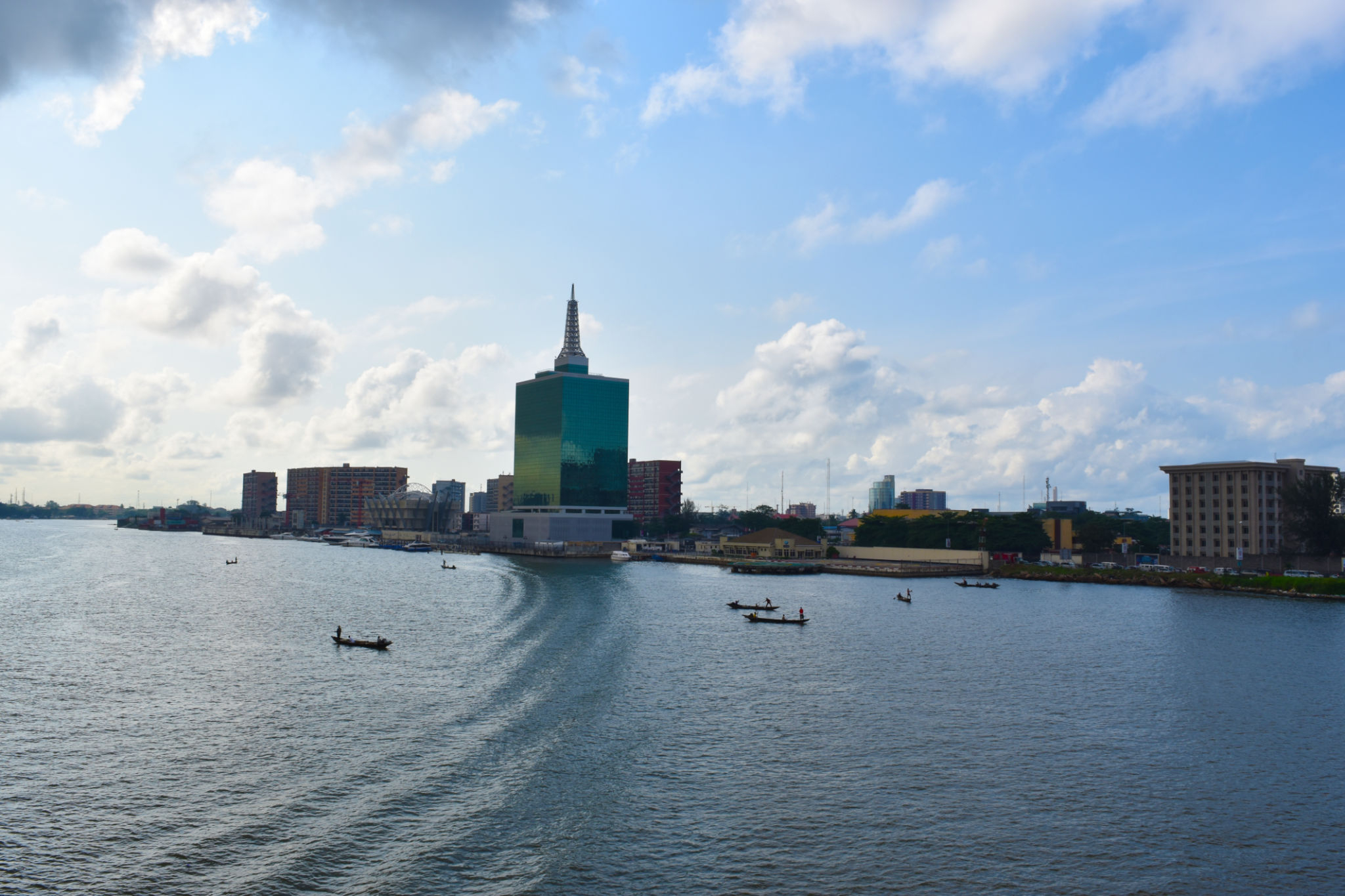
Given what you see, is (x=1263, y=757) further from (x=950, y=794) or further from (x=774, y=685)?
(x=774, y=685)

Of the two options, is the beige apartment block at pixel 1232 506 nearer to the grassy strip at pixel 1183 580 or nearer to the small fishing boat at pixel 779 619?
the grassy strip at pixel 1183 580

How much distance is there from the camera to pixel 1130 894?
30938mm

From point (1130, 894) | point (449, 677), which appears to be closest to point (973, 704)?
point (1130, 894)

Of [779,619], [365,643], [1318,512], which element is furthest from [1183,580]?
[365,643]

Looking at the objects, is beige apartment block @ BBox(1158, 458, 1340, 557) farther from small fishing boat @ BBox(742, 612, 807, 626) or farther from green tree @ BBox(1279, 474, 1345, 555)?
small fishing boat @ BBox(742, 612, 807, 626)

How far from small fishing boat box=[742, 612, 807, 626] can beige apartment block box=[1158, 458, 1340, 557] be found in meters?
123

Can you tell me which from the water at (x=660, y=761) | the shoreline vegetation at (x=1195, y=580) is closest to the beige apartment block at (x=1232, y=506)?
the shoreline vegetation at (x=1195, y=580)

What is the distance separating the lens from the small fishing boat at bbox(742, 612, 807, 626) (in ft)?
318

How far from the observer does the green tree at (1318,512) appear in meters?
161

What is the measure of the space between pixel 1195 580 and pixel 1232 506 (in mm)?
40482

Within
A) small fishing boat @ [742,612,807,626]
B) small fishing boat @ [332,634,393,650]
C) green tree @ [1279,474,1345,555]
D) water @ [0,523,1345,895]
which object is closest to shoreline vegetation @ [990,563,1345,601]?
green tree @ [1279,474,1345,555]

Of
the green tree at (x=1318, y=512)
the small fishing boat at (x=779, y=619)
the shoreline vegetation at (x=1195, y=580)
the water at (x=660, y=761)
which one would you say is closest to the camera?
the water at (x=660, y=761)

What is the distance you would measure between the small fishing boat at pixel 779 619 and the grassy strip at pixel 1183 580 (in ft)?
299

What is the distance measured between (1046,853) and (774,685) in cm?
2891
